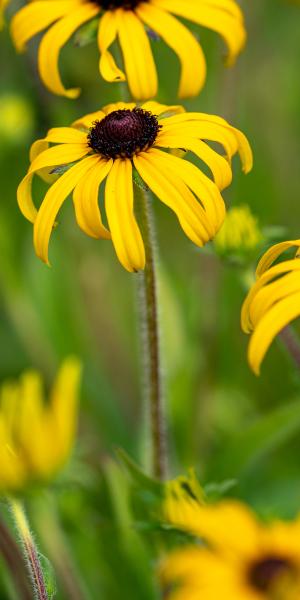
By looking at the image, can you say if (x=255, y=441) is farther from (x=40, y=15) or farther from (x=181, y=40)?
(x=40, y=15)

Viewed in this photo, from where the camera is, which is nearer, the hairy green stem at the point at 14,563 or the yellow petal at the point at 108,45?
the hairy green stem at the point at 14,563

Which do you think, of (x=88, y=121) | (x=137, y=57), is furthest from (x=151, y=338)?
(x=137, y=57)

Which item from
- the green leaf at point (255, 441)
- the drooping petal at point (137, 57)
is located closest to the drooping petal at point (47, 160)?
the drooping petal at point (137, 57)

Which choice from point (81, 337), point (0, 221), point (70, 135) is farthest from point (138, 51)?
point (81, 337)

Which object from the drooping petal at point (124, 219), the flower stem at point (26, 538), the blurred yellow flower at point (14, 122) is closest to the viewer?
the flower stem at point (26, 538)

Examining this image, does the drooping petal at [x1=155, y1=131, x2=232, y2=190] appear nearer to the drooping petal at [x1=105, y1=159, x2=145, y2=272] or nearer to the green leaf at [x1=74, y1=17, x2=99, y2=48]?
the drooping petal at [x1=105, y1=159, x2=145, y2=272]

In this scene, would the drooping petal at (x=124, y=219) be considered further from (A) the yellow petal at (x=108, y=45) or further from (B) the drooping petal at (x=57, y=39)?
(B) the drooping petal at (x=57, y=39)

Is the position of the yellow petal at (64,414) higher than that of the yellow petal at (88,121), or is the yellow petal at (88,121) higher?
the yellow petal at (88,121)
